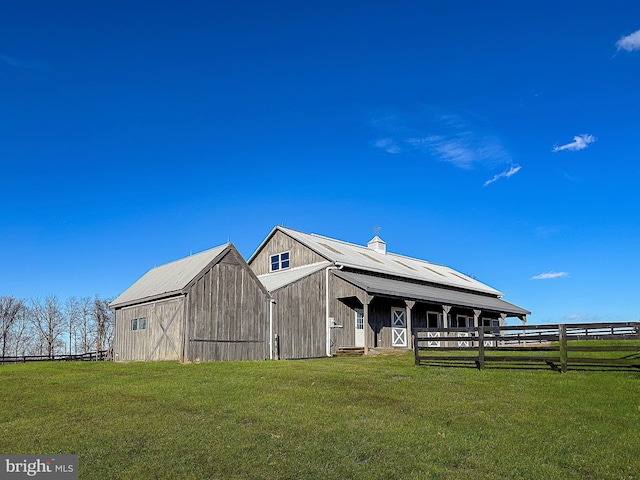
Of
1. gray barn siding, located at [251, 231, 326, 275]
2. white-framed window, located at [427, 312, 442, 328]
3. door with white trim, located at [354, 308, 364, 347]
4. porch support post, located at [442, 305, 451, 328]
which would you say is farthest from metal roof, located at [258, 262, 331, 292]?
white-framed window, located at [427, 312, 442, 328]

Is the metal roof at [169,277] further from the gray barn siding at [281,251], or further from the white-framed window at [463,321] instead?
the white-framed window at [463,321]

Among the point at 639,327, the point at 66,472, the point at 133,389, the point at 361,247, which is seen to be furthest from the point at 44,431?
the point at 361,247

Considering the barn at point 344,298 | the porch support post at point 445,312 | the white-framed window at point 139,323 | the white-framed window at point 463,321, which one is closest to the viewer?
the white-framed window at point 139,323

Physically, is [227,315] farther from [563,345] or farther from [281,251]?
[563,345]

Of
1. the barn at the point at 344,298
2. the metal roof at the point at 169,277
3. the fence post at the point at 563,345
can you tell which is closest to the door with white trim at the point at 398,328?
the barn at the point at 344,298

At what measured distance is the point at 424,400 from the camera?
1210 centimetres

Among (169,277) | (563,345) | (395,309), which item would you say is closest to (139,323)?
(169,277)

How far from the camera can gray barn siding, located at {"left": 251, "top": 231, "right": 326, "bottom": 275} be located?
32500 millimetres

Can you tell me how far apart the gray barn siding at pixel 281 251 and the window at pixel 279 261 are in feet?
0.84

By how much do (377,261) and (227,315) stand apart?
46.9ft

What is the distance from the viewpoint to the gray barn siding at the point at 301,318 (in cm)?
2669

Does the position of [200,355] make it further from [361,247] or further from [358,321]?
[361,247]

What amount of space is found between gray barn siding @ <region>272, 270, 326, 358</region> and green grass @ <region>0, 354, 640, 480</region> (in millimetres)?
10761

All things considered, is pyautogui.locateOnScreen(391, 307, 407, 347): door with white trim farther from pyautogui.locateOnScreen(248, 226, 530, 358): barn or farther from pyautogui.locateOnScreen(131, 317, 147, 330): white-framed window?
pyautogui.locateOnScreen(131, 317, 147, 330): white-framed window
